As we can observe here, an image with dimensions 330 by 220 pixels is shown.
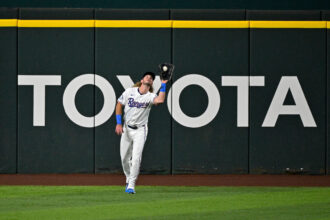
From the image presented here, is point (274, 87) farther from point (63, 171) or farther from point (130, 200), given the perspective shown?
point (130, 200)

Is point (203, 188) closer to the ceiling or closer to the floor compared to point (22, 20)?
closer to the floor

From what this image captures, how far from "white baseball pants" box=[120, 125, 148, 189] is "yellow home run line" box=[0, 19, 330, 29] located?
362 cm

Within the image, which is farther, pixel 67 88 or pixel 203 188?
pixel 67 88

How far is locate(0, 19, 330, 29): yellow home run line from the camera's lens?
15.5 metres

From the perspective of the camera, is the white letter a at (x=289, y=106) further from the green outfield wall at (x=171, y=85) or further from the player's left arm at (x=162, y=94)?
the player's left arm at (x=162, y=94)

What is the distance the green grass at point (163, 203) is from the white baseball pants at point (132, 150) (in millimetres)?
325

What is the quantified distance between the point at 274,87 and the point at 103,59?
330 cm

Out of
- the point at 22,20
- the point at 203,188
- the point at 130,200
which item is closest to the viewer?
the point at 130,200

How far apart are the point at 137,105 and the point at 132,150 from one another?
2.26ft

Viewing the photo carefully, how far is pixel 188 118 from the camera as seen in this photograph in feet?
51.3
